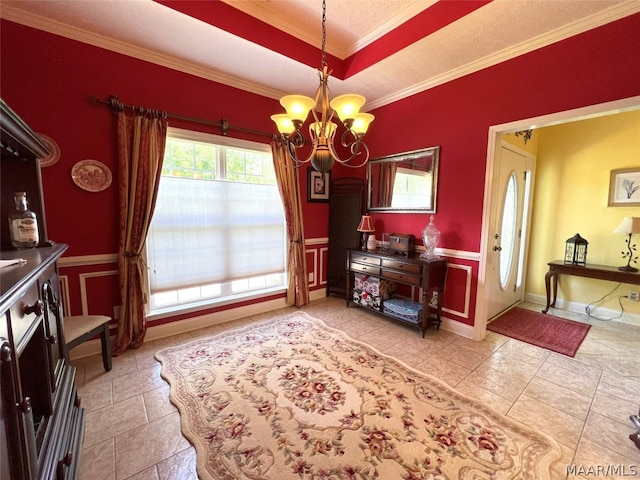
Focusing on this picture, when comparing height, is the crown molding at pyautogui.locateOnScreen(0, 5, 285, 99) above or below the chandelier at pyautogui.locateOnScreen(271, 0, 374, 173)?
above

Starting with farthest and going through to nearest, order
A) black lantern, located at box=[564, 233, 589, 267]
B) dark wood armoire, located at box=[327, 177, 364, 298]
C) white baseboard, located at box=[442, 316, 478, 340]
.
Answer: dark wood armoire, located at box=[327, 177, 364, 298] < black lantern, located at box=[564, 233, 589, 267] < white baseboard, located at box=[442, 316, 478, 340]

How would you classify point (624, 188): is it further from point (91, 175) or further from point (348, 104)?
point (91, 175)

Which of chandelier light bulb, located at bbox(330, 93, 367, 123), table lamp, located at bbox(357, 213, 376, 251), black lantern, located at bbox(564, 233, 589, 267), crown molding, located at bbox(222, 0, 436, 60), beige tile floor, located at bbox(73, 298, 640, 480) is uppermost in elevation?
crown molding, located at bbox(222, 0, 436, 60)

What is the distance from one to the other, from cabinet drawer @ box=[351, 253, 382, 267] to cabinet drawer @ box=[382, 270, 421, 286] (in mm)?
144

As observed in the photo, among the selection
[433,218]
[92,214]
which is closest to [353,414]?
[433,218]

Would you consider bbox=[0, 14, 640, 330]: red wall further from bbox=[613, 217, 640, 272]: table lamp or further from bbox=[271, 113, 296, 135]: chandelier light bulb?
bbox=[613, 217, 640, 272]: table lamp

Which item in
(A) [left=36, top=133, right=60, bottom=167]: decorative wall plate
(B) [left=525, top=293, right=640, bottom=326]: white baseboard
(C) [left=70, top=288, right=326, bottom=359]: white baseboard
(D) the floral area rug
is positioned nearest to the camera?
(D) the floral area rug

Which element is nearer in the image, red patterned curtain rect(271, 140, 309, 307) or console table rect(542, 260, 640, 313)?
console table rect(542, 260, 640, 313)

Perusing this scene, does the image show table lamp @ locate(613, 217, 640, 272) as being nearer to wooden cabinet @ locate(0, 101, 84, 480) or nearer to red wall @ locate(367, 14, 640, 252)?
red wall @ locate(367, 14, 640, 252)

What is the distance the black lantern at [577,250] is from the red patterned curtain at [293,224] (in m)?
3.45

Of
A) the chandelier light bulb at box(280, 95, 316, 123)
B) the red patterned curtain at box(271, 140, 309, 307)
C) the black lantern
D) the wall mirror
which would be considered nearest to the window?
the red patterned curtain at box(271, 140, 309, 307)

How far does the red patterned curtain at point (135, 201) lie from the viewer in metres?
2.50

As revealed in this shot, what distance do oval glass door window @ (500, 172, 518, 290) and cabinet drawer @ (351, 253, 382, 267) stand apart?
1631 millimetres

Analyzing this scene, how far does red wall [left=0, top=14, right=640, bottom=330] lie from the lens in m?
2.08
